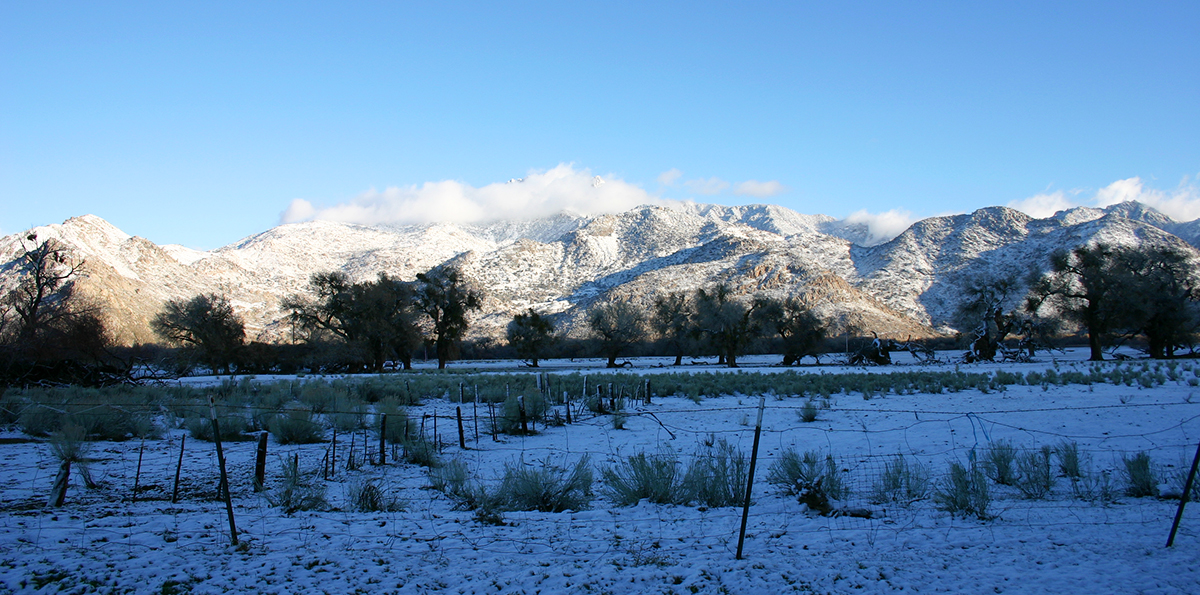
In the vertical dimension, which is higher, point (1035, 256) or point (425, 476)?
point (1035, 256)

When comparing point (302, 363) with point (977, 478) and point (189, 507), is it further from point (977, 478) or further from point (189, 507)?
point (977, 478)

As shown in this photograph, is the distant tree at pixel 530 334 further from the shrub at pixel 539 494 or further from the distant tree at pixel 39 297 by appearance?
the shrub at pixel 539 494

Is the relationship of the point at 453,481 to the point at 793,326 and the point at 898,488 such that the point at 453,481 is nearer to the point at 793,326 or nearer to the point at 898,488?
the point at 898,488

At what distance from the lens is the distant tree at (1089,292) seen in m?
42.5

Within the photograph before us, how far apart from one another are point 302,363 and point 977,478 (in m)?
51.2

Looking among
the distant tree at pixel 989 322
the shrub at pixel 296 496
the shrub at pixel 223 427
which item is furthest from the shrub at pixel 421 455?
the distant tree at pixel 989 322

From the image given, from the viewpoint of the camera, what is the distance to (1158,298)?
41531mm

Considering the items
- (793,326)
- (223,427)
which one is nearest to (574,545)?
(223,427)

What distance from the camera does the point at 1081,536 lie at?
5.71 m

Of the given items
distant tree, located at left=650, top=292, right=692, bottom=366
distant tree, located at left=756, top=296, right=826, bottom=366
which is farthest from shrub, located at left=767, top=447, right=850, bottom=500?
distant tree, located at left=650, top=292, right=692, bottom=366

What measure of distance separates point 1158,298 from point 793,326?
2395cm

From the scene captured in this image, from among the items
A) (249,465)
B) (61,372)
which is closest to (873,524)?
(249,465)

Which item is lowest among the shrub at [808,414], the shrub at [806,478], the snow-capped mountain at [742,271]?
the shrub at [808,414]

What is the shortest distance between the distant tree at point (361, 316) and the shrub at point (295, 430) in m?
32.1
